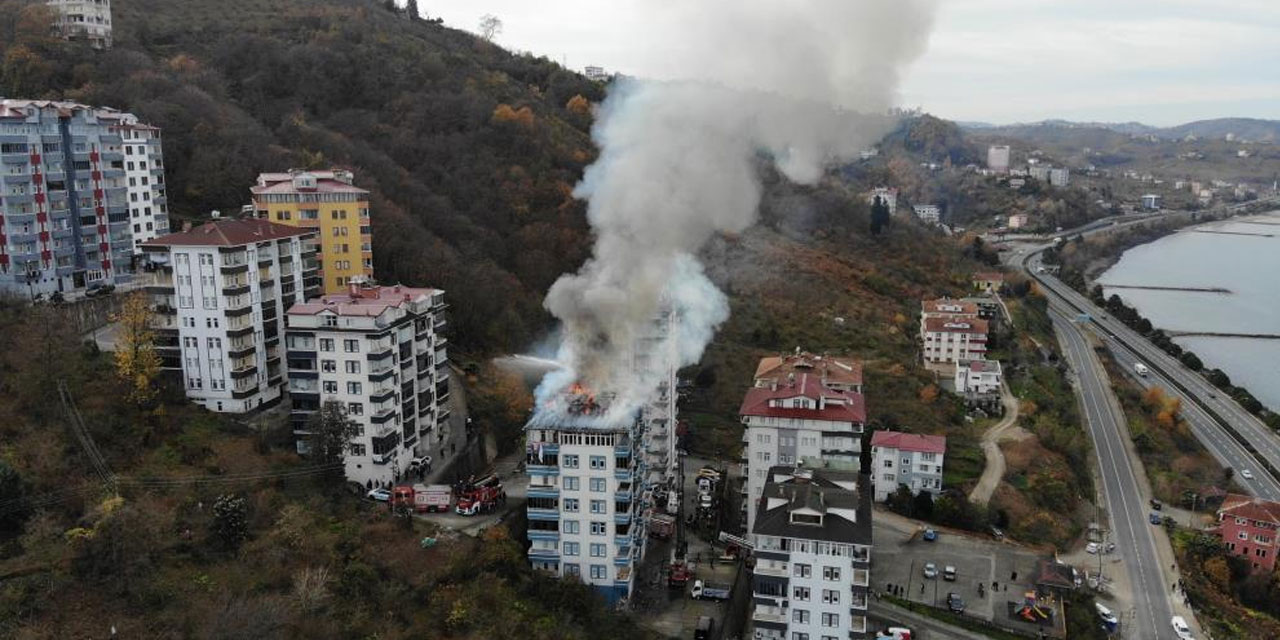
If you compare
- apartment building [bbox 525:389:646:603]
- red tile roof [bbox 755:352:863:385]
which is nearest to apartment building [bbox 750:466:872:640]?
apartment building [bbox 525:389:646:603]

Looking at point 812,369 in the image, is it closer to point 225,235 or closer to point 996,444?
point 996,444

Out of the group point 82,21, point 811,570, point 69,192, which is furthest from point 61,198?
point 811,570

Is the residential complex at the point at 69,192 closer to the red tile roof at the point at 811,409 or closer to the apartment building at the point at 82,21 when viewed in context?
the apartment building at the point at 82,21

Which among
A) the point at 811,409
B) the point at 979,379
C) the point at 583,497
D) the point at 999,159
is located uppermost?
the point at 999,159

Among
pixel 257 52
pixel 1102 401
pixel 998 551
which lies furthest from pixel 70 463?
pixel 1102 401

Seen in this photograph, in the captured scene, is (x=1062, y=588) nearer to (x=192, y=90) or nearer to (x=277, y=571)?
(x=277, y=571)

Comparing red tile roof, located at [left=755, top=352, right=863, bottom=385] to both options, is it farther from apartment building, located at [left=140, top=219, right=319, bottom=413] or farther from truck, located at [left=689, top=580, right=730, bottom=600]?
apartment building, located at [left=140, top=219, right=319, bottom=413]
